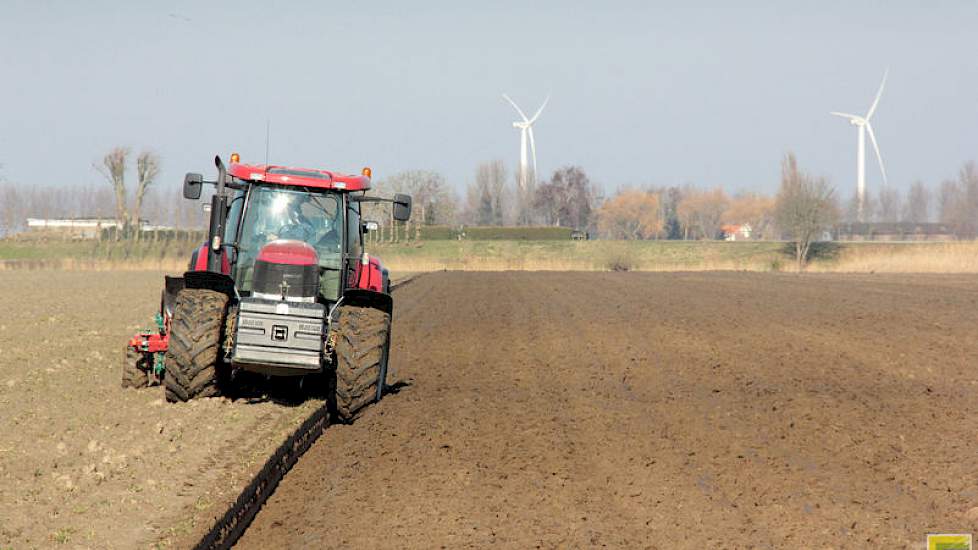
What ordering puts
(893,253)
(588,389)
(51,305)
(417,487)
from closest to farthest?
(417,487), (588,389), (51,305), (893,253)

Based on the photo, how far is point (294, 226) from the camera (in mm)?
10867

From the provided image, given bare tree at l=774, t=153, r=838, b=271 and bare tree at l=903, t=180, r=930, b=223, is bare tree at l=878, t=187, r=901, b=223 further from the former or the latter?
bare tree at l=774, t=153, r=838, b=271

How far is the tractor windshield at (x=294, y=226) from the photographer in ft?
35.2

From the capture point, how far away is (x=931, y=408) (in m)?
11.4

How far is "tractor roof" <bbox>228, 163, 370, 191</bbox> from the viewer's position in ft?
34.8

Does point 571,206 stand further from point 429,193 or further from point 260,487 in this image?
point 260,487

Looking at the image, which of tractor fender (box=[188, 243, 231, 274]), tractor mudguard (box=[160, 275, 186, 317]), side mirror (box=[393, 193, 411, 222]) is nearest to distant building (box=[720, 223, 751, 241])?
tractor fender (box=[188, 243, 231, 274])

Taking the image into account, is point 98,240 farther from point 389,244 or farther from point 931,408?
point 931,408

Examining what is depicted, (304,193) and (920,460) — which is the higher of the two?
(304,193)

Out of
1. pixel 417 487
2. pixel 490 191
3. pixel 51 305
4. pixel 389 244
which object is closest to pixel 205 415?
pixel 417 487

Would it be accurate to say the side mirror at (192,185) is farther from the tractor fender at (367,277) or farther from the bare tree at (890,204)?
the bare tree at (890,204)

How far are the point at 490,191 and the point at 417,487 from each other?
106 m

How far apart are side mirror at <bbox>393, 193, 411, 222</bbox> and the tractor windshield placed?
720mm

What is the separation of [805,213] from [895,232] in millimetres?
59514
